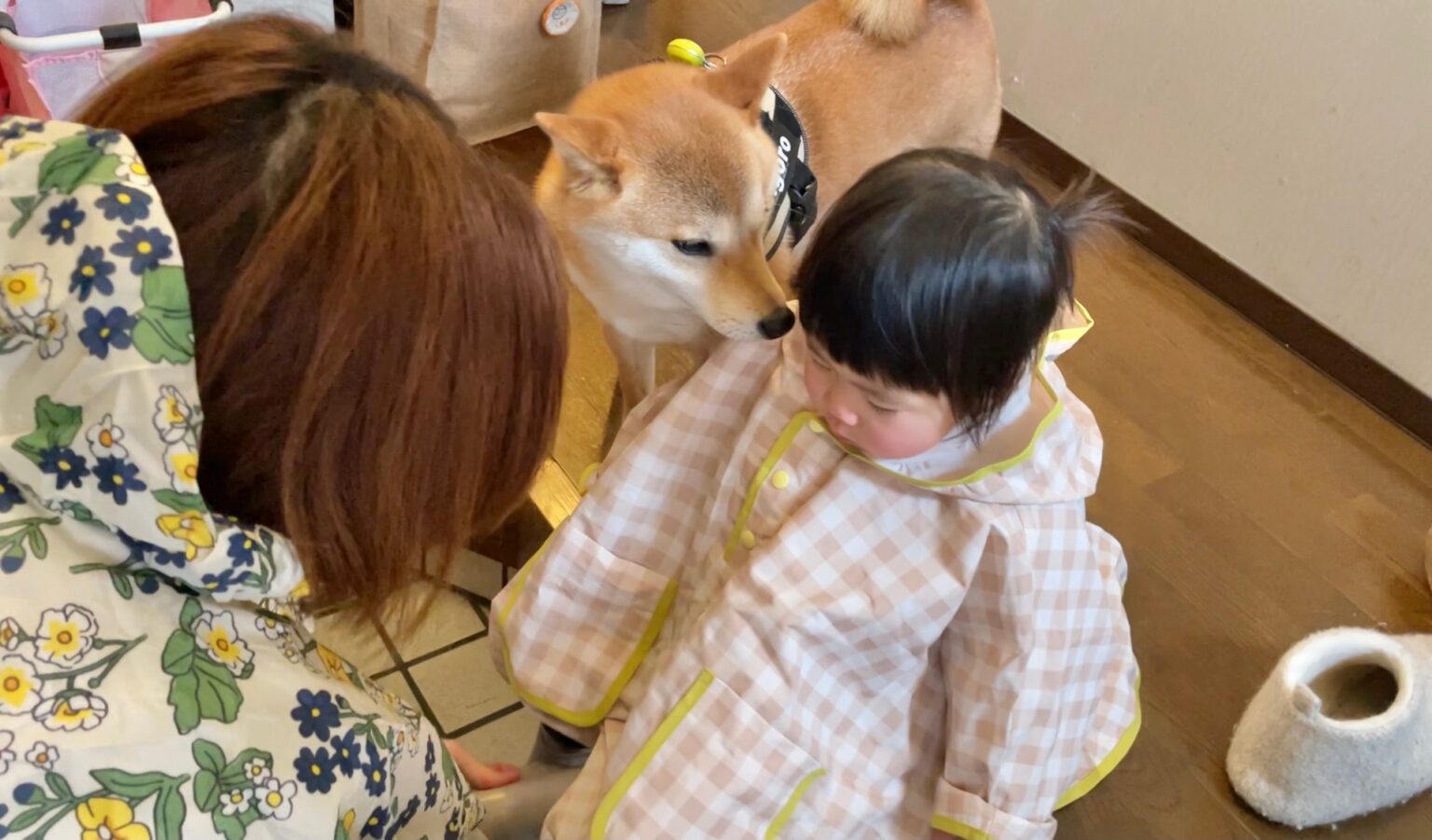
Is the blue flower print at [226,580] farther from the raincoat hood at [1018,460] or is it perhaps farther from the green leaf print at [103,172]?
the raincoat hood at [1018,460]

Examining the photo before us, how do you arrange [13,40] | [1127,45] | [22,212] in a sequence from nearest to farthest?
[22,212]
[13,40]
[1127,45]

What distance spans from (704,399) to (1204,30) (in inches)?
45.8

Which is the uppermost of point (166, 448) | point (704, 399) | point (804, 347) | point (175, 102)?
point (175, 102)

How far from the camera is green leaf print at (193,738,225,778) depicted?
0.53 meters

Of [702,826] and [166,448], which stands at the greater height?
[166,448]

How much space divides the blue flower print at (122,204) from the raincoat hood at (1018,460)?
59 centimetres

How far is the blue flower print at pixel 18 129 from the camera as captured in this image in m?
0.52

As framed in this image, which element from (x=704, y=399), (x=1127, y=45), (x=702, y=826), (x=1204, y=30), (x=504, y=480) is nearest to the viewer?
(x=504, y=480)

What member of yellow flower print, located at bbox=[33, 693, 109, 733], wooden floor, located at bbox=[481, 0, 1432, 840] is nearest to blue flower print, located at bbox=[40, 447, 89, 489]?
yellow flower print, located at bbox=[33, 693, 109, 733]

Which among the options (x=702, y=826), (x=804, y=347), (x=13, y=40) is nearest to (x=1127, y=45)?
(x=804, y=347)

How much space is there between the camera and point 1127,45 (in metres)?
1.79

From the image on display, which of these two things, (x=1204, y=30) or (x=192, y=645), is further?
(x=1204, y=30)

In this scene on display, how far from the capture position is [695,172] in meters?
1.17

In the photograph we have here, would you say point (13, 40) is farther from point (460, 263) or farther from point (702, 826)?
point (702, 826)
